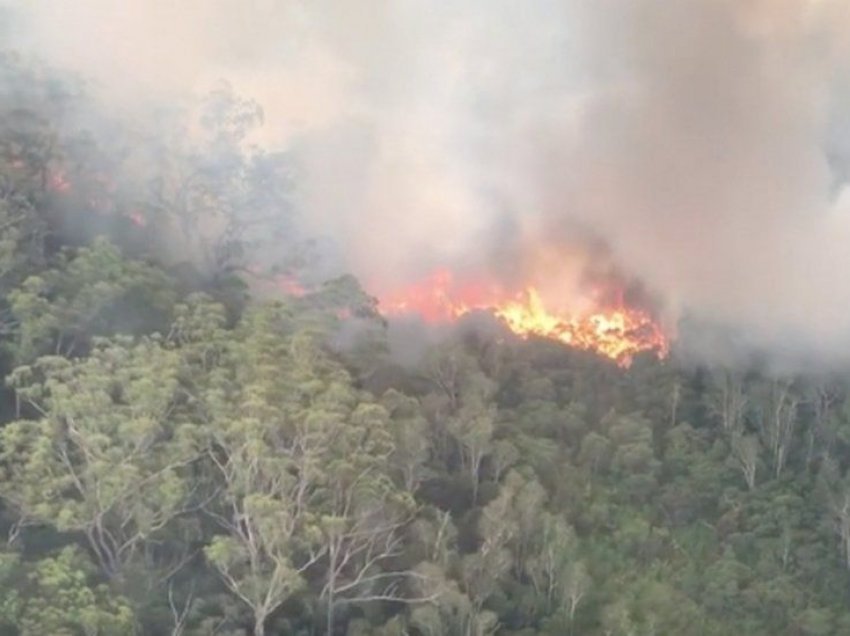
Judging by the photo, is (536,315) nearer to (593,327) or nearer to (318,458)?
(593,327)

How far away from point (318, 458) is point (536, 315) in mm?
19849

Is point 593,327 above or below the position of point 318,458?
above

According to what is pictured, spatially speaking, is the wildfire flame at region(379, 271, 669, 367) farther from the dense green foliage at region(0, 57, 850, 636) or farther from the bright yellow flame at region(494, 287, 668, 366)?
the dense green foliage at region(0, 57, 850, 636)

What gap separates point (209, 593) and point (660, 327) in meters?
22.5

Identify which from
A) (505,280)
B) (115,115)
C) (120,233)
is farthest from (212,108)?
(505,280)

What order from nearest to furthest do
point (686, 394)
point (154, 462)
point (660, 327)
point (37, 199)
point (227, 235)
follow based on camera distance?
1. point (154, 462)
2. point (37, 199)
3. point (227, 235)
4. point (686, 394)
5. point (660, 327)

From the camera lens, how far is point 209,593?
79.4 ft

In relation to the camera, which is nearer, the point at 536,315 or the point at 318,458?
the point at 318,458

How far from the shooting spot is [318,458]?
78.0ft

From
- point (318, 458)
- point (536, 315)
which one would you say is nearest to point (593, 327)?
point (536, 315)

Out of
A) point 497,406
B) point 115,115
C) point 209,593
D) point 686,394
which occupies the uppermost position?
point 115,115

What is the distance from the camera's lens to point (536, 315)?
42.7 metres

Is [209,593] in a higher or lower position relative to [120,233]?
lower

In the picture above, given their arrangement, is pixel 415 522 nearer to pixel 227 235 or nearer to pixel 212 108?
pixel 227 235
